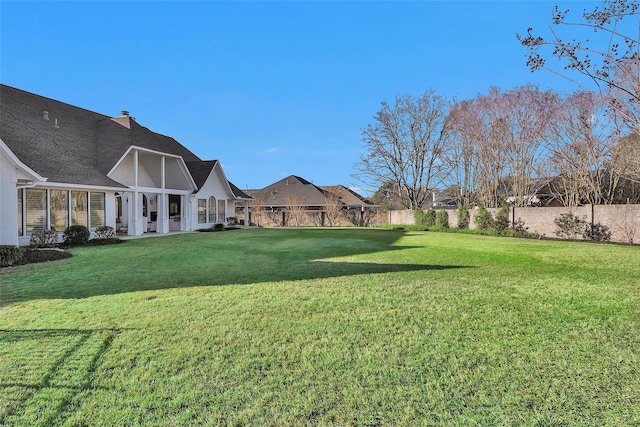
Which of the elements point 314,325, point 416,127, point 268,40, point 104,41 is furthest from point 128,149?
point 416,127

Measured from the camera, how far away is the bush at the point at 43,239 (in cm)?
1206

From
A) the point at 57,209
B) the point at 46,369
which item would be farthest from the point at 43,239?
the point at 46,369

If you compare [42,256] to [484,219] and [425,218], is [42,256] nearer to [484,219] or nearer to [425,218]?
[484,219]

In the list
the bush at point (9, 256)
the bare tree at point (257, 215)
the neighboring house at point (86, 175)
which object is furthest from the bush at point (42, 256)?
the bare tree at point (257, 215)

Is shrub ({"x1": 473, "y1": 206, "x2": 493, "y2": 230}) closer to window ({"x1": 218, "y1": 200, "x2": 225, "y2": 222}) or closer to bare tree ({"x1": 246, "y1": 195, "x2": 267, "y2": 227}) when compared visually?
window ({"x1": 218, "y1": 200, "x2": 225, "y2": 222})

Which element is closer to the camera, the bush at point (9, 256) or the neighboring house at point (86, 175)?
the bush at point (9, 256)

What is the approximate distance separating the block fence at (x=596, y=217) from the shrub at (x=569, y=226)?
0.72 feet

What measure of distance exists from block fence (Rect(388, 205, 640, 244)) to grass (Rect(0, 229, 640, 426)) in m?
10.8

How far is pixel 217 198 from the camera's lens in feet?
83.4

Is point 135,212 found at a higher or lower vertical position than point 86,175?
lower

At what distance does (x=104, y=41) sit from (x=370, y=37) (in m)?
10.9

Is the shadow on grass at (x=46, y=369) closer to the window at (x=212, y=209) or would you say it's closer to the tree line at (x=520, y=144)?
the tree line at (x=520, y=144)

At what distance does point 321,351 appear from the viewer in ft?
10.8

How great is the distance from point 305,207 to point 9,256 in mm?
27365
